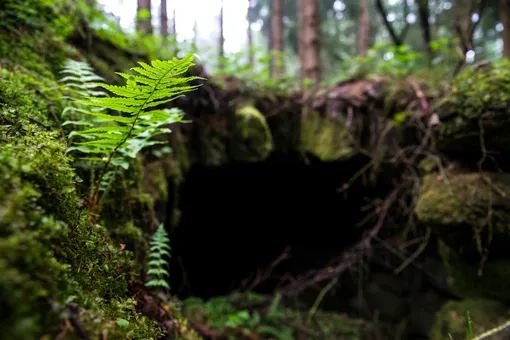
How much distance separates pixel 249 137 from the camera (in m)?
3.97

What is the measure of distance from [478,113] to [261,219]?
14.1 feet

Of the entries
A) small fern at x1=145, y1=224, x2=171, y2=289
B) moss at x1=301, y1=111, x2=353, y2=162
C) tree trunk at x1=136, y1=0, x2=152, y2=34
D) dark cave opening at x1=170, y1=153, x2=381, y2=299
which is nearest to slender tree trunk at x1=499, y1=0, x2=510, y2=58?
dark cave opening at x1=170, y1=153, x2=381, y2=299

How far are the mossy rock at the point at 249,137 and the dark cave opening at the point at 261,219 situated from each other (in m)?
0.34

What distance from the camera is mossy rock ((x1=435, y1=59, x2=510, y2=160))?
235 centimetres

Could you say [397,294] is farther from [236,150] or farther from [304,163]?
[236,150]

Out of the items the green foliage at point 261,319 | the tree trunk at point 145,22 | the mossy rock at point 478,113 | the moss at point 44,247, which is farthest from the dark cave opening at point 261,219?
the tree trunk at point 145,22

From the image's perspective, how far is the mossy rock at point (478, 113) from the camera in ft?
7.70

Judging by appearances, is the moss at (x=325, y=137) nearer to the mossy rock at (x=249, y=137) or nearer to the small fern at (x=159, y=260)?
the mossy rock at (x=249, y=137)

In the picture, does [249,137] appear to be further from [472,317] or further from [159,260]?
[472,317]

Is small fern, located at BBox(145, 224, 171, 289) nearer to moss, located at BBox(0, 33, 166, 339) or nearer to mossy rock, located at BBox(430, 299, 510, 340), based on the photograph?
moss, located at BBox(0, 33, 166, 339)

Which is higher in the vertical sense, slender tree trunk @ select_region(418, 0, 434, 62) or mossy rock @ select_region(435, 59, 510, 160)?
slender tree trunk @ select_region(418, 0, 434, 62)

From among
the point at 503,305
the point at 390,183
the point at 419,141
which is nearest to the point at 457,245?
the point at 503,305

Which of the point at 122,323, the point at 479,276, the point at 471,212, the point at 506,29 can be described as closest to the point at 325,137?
the point at 471,212

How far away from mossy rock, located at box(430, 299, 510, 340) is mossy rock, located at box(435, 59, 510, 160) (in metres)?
1.39
